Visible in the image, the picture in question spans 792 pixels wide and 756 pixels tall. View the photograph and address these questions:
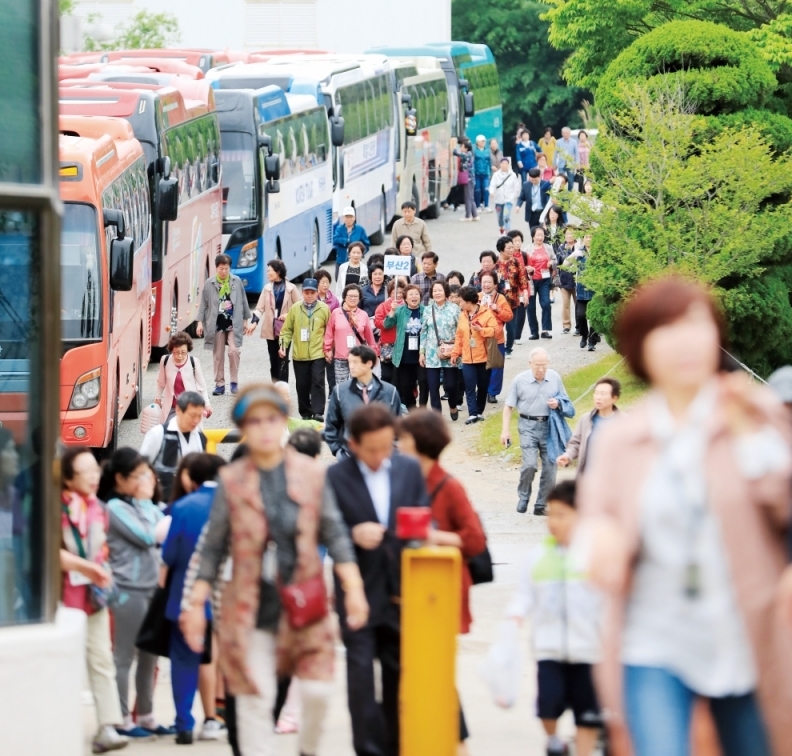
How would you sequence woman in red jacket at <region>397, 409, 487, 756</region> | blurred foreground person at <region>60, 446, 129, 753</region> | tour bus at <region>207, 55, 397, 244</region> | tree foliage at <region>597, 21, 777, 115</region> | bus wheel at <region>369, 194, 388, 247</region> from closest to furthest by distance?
woman in red jacket at <region>397, 409, 487, 756</region>, blurred foreground person at <region>60, 446, 129, 753</region>, tree foliage at <region>597, 21, 777, 115</region>, tour bus at <region>207, 55, 397, 244</region>, bus wheel at <region>369, 194, 388, 247</region>

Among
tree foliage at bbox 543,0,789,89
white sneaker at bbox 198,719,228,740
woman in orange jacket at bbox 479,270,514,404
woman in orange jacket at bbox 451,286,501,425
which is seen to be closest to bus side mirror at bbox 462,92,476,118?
tree foliage at bbox 543,0,789,89

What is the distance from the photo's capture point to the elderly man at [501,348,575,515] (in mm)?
14477

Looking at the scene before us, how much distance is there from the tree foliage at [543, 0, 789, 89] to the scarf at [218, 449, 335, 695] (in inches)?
922

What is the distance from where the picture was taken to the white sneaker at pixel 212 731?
26.2ft

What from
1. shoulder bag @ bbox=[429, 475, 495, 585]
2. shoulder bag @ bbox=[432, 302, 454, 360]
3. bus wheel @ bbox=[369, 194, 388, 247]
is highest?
shoulder bag @ bbox=[429, 475, 495, 585]

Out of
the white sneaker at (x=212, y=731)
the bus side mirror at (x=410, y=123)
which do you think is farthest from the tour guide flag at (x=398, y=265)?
the bus side mirror at (x=410, y=123)

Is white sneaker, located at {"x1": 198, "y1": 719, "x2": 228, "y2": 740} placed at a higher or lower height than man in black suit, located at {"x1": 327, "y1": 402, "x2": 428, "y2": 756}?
lower

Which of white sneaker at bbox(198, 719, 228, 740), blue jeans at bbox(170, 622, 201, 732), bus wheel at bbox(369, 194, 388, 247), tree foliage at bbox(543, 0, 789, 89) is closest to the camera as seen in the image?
blue jeans at bbox(170, 622, 201, 732)

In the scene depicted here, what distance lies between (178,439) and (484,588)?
9.10ft

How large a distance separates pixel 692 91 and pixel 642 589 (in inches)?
724

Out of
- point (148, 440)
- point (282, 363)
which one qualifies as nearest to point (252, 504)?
point (148, 440)

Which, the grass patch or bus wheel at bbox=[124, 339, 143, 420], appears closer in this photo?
the grass patch

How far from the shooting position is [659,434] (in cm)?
416

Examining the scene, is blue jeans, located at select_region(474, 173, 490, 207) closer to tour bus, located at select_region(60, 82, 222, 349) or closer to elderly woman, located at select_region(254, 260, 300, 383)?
tour bus, located at select_region(60, 82, 222, 349)
